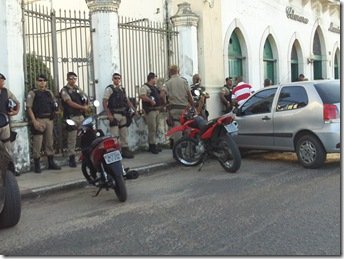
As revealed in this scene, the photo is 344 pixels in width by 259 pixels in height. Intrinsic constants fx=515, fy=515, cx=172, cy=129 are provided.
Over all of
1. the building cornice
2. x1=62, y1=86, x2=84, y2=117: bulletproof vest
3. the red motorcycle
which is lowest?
the red motorcycle

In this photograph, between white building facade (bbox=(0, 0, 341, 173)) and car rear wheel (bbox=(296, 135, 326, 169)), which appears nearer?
car rear wheel (bbox=(296, 135, 326, 169))

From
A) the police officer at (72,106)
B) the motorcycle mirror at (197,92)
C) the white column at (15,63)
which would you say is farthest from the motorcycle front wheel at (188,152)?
the white column at (15,63)

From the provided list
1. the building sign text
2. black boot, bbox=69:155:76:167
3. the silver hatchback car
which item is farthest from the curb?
the building sign text

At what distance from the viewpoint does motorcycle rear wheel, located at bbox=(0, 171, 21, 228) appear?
5551 mm

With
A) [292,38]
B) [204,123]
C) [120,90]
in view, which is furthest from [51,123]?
[292,38]

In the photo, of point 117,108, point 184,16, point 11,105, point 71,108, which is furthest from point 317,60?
point 11,105

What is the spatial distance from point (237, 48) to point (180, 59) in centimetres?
342

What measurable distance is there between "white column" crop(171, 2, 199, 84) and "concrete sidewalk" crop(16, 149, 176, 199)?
3341 millimetres

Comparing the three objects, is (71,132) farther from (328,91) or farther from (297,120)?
(328,91)

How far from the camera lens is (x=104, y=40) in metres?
10.6

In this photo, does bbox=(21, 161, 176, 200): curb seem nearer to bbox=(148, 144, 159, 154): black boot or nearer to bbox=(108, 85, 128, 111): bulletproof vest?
bbox=(108, 85, 128, 111): bulletproof vest

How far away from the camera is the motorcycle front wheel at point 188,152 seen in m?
9.36

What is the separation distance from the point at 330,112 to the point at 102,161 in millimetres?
4007

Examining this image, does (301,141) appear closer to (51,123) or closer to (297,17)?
(51,123)
